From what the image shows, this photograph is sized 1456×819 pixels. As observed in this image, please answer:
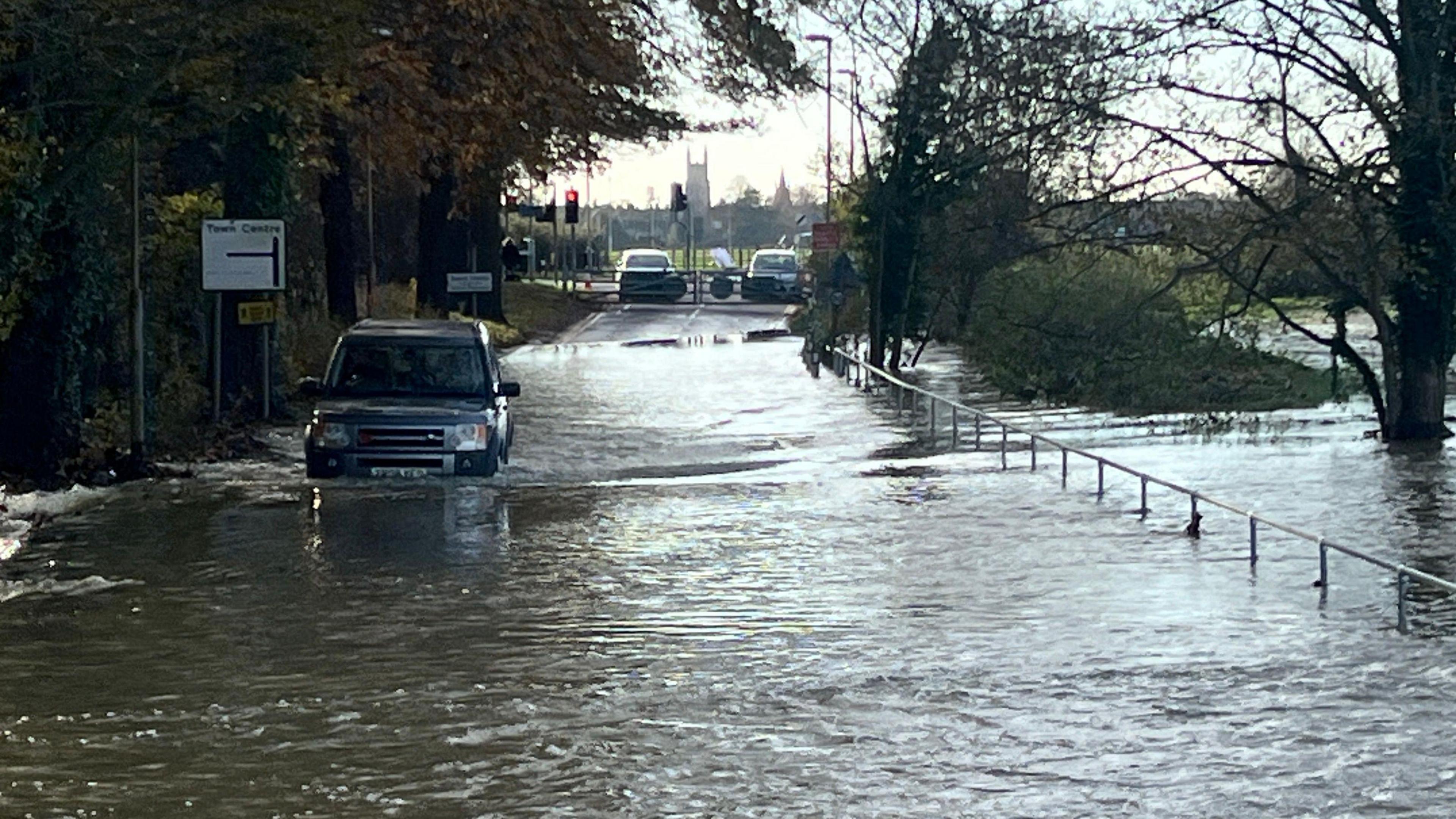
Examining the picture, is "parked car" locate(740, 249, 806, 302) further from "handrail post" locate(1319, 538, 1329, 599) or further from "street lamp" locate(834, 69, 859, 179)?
"handrail post" locate(1319, 538, 1329, 599)

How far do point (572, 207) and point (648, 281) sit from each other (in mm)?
9303

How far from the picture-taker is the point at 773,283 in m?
79.8

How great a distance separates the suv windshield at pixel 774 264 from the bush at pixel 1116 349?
3475 cm

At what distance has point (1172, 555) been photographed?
17750 millimetres

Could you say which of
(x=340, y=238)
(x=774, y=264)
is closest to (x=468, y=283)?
(x=340, y=238)

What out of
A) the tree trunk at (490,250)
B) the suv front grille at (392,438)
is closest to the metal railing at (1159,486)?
the suv front grille at (392,438)

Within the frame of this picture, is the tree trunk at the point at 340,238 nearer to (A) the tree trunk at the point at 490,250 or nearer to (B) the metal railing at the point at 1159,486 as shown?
(B) the metal railing at the point at 1159,486

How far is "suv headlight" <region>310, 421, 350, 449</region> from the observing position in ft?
70.5

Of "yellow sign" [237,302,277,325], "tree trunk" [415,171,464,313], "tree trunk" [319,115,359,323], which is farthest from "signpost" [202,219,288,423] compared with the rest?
"tree trunk" [415,171,464,313]

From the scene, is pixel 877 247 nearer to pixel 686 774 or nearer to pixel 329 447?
pixel 329 447

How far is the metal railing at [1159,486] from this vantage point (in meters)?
14.1

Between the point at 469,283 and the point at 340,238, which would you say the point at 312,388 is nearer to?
the point at 340,238

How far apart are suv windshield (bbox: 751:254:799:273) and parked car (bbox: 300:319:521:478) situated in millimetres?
57437

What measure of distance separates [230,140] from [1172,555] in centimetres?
1398
